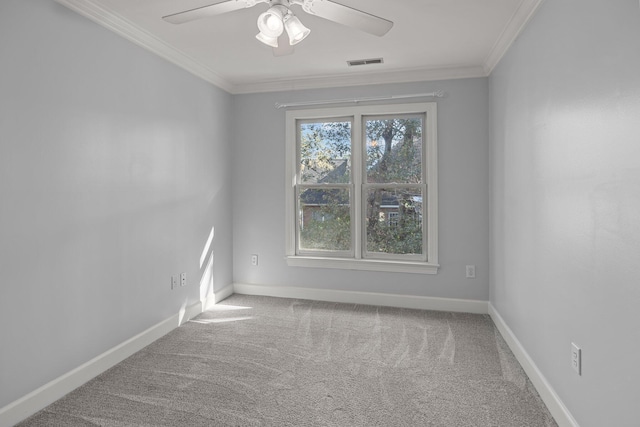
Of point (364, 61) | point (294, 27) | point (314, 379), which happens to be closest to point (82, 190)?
point (294, 27)

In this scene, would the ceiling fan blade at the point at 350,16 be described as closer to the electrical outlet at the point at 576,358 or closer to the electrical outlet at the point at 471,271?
the electrical outlet at the point at 576,358

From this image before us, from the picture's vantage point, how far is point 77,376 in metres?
2.39

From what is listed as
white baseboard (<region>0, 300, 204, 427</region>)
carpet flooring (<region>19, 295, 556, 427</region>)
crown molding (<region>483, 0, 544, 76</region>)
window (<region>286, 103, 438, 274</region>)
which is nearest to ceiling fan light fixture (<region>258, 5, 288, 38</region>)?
crown molding (<region>483, 0, 544, 76</region>)

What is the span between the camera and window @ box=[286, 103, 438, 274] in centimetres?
401

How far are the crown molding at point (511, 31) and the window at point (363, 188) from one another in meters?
0.67

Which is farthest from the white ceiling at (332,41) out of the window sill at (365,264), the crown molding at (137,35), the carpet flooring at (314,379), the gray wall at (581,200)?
the carpet flooring at (314,379)

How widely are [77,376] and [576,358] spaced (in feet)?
9.42

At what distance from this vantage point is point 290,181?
432 cm

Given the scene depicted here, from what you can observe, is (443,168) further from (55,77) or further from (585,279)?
(55,77)

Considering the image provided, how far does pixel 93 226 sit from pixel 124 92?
3.36ft

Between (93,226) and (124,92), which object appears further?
(124,92)

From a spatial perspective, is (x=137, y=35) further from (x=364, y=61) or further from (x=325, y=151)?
(x=325, y=151)

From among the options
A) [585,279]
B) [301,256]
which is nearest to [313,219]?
[301,256]

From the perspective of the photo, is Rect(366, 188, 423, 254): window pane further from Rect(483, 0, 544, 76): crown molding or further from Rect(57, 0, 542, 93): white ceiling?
Rect(483, 0, 544, 76): crown molding
